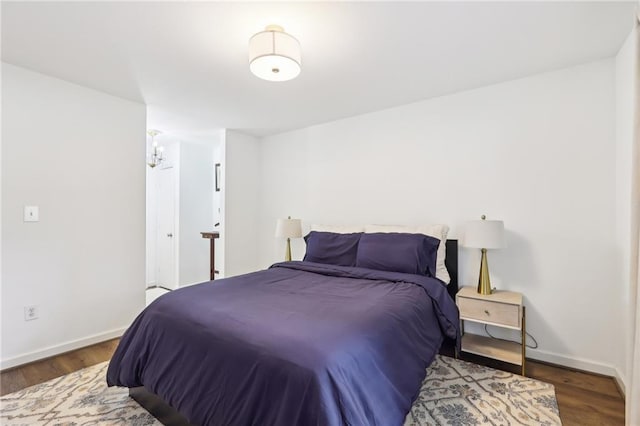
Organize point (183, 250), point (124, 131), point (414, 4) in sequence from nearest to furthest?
point (414, 4) < point (124, 131) < point (183, 250)

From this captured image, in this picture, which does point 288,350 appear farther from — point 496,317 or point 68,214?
point 68,214

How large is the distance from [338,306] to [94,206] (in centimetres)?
261

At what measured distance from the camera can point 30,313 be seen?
2.56 meters

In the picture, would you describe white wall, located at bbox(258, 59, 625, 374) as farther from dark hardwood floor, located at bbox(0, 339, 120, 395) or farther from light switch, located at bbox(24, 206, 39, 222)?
light switch, located at bbox(24, 206, 39, 222)

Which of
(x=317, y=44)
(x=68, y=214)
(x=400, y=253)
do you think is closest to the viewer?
(x=317, y=44)

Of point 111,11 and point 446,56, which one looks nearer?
point 111,11

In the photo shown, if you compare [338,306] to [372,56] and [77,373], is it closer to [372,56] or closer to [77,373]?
[372,56]

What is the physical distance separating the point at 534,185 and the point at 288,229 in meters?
2.57

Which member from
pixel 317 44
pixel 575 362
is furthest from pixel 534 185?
pixel 317 44

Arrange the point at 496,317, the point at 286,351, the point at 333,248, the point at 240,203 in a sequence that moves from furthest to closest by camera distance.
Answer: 1. the point at 240,203
2. the point at 333,248
3. the point at 496,317
4. the point at 286,351

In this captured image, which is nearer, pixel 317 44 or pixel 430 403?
pixel 430 403

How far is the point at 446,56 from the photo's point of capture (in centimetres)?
230

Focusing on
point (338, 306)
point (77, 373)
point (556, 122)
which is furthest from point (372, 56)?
point (77, 373)

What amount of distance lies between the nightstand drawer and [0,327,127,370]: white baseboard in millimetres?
3264
